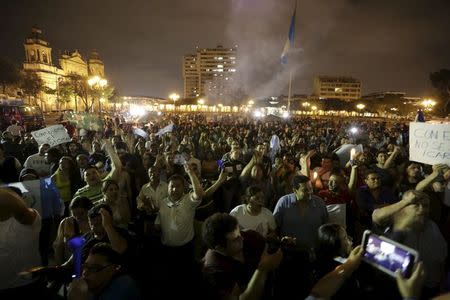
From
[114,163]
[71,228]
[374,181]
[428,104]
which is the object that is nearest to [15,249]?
[71,228]

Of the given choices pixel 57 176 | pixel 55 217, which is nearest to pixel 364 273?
pixel 55 217

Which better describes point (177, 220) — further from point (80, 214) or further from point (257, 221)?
point (80, 214)

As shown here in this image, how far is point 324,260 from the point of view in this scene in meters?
2.54

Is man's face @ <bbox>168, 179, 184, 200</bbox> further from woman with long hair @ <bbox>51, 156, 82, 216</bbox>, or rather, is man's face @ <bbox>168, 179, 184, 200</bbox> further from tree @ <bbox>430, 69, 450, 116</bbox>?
tree @ <bbox>430, 69, 450, 116</bbox>

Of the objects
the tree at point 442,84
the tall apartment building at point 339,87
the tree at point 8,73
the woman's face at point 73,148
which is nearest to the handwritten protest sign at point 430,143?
the woman's face at point 73,148

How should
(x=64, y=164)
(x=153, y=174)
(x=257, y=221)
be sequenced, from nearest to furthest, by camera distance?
(x=257, y=221) < (x=153, y=174) < (x=64, y=164)

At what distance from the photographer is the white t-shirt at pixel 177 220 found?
3.92 metres

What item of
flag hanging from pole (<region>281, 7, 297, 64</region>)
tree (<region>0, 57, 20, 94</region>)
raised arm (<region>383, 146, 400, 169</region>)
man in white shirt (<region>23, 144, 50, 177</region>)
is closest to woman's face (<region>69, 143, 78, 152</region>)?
man in white shirt (<region>23, 144, 50, 177</region>)

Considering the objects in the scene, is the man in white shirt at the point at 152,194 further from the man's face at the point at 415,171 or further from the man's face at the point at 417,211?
the man's face at the point at 415,171

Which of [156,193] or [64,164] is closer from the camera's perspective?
[156,193]

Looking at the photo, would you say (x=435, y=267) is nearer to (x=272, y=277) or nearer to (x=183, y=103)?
(x=272, y=277)

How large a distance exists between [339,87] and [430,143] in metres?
171

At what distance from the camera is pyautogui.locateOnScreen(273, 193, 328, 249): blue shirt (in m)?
3.82

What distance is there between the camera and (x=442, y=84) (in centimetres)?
4603
